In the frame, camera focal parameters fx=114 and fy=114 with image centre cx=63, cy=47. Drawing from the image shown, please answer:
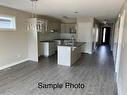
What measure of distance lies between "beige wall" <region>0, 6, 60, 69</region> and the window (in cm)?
18

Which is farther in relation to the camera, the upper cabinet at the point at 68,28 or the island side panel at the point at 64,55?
the upper cabinet at the point at 68,28

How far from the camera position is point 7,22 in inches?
184

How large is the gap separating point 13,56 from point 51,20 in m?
3.88

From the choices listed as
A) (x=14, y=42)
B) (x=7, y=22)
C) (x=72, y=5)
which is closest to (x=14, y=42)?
(x=14, y=42)

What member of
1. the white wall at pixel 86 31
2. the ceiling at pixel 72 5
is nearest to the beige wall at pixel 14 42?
the ceiling at pixel 72 5

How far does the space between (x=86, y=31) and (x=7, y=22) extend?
15.4 feet

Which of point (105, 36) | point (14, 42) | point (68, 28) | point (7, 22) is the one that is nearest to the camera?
point (7, 22)

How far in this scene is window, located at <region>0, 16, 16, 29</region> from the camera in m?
4.43

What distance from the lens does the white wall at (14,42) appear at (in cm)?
442

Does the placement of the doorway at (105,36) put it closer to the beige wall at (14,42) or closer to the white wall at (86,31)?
the white wall at (86,31)

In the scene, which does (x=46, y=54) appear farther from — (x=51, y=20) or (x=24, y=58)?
(x=51, y=20)

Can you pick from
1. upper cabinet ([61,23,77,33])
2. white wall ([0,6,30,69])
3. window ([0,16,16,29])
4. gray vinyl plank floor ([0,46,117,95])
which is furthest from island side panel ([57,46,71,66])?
upper cabinet ([61,23,77,33])

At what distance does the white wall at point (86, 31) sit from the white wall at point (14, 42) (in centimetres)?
347

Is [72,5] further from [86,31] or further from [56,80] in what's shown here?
[86,31]
